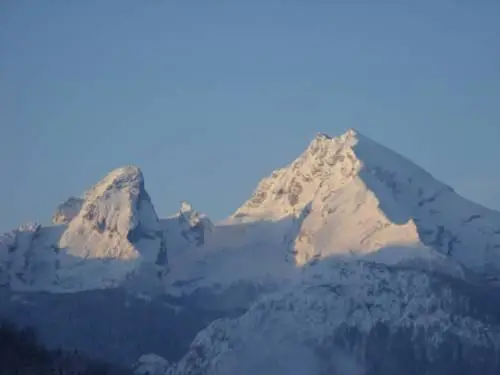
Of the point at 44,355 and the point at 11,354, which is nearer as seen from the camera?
the point at 11,354

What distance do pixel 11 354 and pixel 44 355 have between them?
14.2 m

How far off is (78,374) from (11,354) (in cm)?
981

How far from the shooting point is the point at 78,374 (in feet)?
602

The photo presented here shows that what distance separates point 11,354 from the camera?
179 metres

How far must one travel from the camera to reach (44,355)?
19288 cm

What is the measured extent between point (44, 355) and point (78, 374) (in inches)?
445
